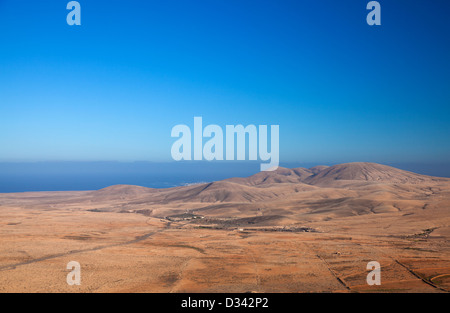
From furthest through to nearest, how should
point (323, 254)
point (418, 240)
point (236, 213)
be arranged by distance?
1. point (236, 213)
2. point (418, 240)
3. point (323, 254)

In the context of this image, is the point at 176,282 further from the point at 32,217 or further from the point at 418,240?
the point at 32,217

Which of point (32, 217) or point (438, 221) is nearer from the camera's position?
point (438, 221)

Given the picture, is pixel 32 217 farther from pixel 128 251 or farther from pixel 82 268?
pixel 82 268

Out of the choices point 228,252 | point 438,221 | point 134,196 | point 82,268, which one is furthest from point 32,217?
point 438,221

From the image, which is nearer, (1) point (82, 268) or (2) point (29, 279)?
(2) point (29, 279)

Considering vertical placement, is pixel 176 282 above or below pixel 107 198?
above

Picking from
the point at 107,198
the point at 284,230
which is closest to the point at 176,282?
the point at 284,230

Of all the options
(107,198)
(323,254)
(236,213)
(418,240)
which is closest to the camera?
(323,254)
